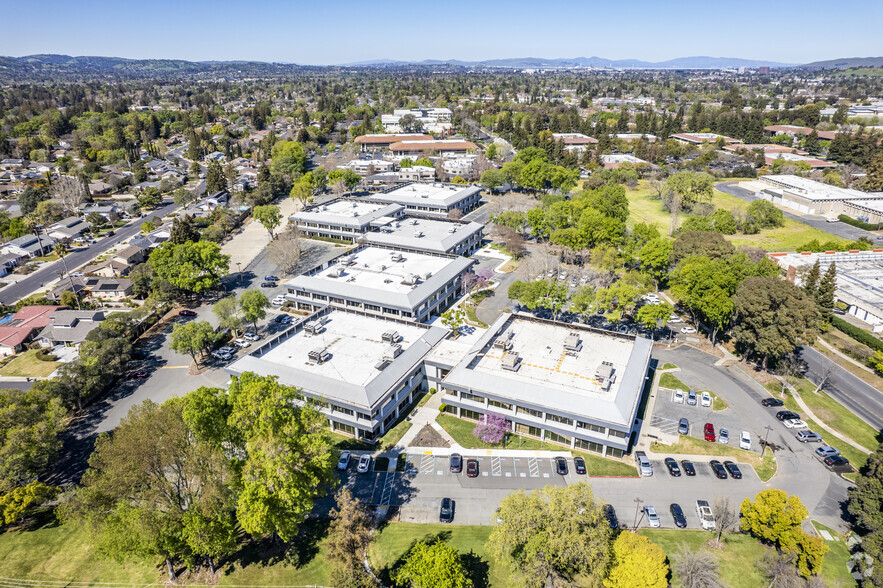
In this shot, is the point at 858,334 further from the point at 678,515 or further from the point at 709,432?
the point at 678,515

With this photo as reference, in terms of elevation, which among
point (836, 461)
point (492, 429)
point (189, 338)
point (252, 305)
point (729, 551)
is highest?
point (252, 305)

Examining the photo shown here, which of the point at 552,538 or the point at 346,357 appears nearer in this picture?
the point at 552,538

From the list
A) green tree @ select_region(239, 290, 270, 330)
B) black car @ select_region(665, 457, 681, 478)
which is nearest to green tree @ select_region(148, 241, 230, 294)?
green tree @ select_region(239, 290, 270, 330)

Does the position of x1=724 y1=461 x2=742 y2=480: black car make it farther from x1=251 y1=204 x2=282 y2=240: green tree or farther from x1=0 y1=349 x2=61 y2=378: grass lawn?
x1=251 y1=204 x2=282 y2=240: green tree

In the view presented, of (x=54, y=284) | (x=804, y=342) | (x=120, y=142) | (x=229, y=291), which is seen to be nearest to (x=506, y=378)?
(x=804, y=342)

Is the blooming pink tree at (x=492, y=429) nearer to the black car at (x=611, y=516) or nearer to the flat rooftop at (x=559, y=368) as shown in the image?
the flat rooftop at (x=559, y=368)

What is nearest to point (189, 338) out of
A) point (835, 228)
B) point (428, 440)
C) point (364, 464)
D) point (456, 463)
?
point (364, 464)

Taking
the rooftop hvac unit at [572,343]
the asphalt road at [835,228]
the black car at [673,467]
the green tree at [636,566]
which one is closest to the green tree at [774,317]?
the black car at [673,467]
